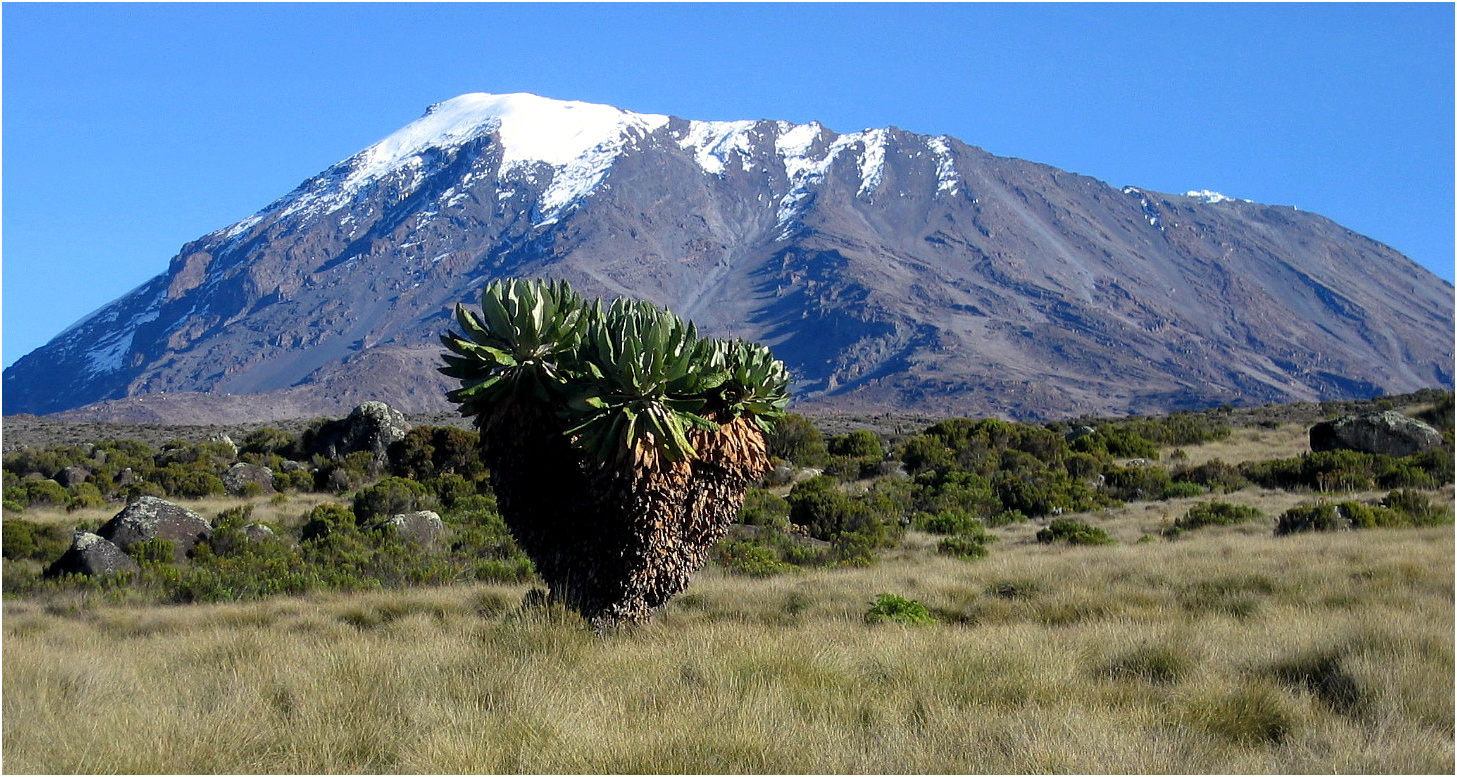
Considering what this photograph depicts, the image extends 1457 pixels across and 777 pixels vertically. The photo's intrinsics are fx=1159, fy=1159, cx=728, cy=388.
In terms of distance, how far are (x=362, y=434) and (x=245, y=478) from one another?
163 inches

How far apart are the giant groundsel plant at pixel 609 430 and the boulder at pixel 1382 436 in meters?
21.9

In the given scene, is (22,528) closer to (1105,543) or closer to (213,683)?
(213,683)

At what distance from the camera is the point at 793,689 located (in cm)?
756

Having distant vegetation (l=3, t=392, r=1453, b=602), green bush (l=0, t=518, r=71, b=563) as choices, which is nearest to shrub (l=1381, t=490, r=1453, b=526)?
distant vegetation (l=3, t=392, r=1453, b=602)

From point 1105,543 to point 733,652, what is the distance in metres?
11.0

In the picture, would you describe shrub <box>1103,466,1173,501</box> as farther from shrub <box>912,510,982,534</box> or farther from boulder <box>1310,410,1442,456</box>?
shrub <box>912,510,982,534</box>

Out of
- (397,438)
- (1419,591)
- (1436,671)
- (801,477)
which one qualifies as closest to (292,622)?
(1436,671)

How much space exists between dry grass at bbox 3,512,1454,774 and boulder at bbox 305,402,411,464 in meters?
19.3

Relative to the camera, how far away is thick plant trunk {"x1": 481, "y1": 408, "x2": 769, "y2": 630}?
9.91m

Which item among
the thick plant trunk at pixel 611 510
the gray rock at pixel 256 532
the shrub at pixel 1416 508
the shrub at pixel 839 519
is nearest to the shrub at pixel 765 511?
the shrub at pixel 839 519

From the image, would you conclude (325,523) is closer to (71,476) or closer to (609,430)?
(609,430)

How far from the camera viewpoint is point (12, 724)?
668 centimetres

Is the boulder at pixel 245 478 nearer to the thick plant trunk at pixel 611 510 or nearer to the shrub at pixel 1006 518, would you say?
the shrub at pixel 1006 518

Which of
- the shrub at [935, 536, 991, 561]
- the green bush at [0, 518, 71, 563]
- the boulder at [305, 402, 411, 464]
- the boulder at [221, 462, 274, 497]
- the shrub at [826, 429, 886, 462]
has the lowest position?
the shrub at [935, 536, 991, 561]
